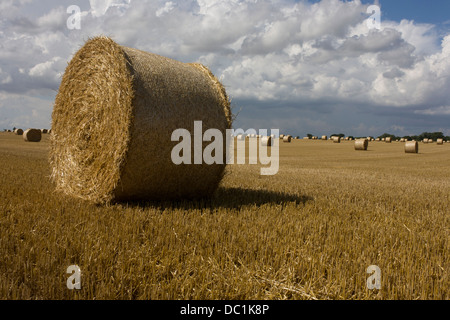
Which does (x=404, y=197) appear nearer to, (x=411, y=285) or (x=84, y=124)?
(x=411, y=285)

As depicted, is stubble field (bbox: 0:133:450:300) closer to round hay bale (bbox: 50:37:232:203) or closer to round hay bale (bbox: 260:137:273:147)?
round hay bale (bbox: 50:37:232:203)

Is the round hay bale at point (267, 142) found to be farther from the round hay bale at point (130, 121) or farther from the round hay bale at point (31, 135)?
the round hay bale at point (130, 121)

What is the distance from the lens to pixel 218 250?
388 cm

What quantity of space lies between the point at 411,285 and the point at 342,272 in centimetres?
58

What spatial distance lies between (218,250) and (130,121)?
113 inches

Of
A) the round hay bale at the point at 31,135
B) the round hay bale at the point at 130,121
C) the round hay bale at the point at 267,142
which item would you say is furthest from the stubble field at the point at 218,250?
the round hay bale at the point at 31,135

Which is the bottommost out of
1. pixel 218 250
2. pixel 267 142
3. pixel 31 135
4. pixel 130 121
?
pixel 218 250

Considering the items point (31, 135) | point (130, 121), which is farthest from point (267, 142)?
point (130, 121)

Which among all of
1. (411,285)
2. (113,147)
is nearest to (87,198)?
(113,147)

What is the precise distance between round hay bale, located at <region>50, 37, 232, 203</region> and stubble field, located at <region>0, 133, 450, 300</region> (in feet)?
1.38

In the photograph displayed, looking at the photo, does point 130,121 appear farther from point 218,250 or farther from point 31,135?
point 31,135

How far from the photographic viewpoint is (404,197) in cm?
827

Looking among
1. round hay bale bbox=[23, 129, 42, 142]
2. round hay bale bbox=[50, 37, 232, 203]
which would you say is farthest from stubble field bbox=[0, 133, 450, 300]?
round hay bale bbox=[23, 129, 42, 142]

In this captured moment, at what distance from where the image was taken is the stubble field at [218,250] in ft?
10.2
